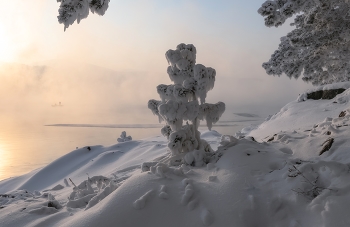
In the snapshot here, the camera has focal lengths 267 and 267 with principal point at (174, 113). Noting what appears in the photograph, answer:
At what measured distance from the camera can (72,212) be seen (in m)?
3.86

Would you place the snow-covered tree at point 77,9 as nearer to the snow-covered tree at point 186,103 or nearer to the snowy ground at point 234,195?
the snow-covered tree at point 186,103

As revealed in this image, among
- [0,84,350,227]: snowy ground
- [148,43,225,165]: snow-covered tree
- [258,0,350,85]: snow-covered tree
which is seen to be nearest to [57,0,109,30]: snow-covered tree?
[148,43,225,165]: snow-covered tree

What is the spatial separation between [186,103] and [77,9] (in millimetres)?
2446

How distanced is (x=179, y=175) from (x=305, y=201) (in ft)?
5.86

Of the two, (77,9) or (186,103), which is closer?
(77,9)

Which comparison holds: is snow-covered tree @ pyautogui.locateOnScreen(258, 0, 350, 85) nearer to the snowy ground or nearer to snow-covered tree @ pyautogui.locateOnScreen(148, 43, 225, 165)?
snow-covered tree @ pyautogui.locateOnScreen(148, 43, 225, 165)

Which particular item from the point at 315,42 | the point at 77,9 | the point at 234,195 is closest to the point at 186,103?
the point at 234,195

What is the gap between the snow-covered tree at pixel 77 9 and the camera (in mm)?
3697

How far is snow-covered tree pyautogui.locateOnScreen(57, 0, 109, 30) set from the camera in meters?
3.70

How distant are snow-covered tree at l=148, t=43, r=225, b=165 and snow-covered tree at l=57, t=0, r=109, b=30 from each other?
1.80m

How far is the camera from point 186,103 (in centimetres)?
511

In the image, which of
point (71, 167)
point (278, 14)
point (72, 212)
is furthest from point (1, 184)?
point (278, 14)

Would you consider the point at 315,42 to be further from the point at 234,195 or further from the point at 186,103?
the point at 234,195

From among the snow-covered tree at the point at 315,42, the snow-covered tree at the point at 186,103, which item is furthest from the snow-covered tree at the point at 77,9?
the snow-covered tree at the point at 315,42
